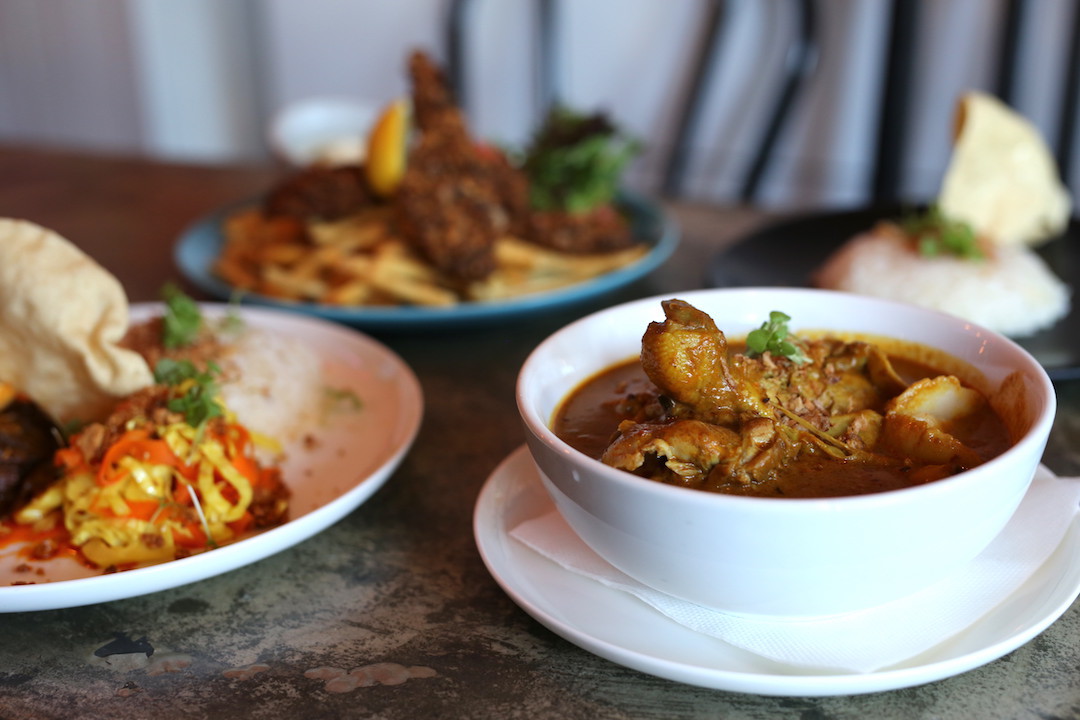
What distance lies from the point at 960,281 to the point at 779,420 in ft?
5.02

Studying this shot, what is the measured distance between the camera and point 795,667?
47.2 inches

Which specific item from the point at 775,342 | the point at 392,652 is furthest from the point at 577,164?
the point at 392,652

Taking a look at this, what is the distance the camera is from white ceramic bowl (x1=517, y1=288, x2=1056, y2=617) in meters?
1.11

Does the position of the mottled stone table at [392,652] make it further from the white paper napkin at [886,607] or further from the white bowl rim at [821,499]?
the white bowl rim at [821,499]

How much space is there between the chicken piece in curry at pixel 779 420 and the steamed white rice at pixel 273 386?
80 cm

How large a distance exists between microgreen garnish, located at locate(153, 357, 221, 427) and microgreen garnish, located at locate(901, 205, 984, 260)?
6.41 ft

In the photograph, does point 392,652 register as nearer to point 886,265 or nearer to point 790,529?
point 790,529

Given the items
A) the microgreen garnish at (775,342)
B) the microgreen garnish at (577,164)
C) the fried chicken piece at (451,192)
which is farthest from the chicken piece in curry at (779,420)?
the microgreen garnish at (577,164)

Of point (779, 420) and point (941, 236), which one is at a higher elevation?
point (779, 420)

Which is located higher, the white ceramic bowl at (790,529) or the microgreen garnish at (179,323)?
the white ceramic bowl at (790,529)

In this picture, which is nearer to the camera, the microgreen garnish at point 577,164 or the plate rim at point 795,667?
the plate rim at point 795,667

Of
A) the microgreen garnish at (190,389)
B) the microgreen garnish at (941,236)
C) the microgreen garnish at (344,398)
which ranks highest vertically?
the microgreen garnish at (190,389)

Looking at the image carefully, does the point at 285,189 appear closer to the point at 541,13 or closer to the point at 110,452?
the point at 110,452

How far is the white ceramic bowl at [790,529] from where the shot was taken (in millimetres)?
1113
